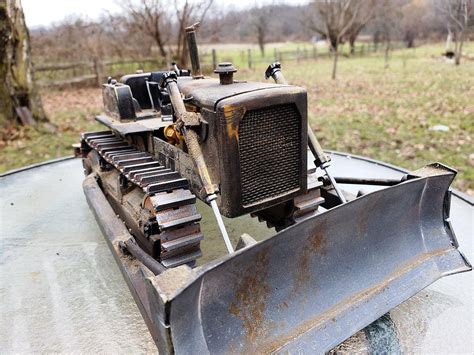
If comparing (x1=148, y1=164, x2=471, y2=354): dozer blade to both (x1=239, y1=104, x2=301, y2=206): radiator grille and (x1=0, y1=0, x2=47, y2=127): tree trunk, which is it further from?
(x1=0, y1=0, x2=47, y2=127): tree trunk

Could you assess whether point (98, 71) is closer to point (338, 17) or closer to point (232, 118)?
point (232, 118)

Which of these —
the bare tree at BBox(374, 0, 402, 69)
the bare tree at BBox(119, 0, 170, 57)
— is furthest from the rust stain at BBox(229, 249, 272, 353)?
the bare tree at BBox(374, 0, 402, 69)

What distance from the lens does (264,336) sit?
187 centimetres

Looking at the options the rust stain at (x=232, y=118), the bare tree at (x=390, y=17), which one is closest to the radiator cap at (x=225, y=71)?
the rust stain at (x=232, y=118)

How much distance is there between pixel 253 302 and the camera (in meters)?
1.88

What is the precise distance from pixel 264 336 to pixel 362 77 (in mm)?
13612

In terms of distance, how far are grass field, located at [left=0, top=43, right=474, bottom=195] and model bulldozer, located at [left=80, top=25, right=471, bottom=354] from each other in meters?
2.90

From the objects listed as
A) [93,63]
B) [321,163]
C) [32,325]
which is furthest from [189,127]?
[93,63]

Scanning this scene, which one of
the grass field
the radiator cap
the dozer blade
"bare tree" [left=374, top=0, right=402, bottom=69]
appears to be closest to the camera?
the dozer blade

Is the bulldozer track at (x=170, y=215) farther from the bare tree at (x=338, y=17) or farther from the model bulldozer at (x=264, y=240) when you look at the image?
the bare tree at (x=338, y=17)

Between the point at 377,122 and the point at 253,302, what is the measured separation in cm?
639

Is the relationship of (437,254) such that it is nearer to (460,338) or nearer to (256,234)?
(460,338)

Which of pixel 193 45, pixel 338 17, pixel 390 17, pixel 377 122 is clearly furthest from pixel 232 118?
pixel 390 17

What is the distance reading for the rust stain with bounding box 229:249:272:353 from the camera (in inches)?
71.8
